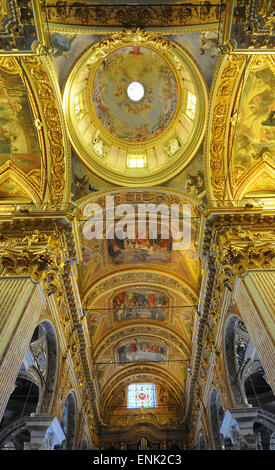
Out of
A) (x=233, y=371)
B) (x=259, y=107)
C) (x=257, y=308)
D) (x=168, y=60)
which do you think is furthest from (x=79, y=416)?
(x=168, y=60)

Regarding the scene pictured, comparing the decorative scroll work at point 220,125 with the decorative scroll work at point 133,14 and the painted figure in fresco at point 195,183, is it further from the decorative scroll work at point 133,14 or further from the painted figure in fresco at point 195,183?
the decorative scroll work at point 133,14

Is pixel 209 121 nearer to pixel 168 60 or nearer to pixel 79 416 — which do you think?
pixel 168 60

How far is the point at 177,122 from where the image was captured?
45.2 ft

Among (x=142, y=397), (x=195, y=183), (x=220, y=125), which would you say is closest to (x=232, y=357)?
(x=195, y=183)

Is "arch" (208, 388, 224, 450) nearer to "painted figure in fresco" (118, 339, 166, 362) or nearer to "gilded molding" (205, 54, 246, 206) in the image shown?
"painted figure in fresco" (118, 339, 166, 362)

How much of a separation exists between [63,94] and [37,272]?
6.64 metres

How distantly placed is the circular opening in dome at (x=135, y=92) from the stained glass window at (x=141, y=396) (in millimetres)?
19238

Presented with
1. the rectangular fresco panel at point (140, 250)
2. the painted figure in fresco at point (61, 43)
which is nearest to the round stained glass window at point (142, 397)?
the rectangular fresco panel at point (140, 250)

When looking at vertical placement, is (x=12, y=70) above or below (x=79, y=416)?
above

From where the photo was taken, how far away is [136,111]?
14859mm

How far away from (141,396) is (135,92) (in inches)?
780

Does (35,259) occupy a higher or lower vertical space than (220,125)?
lower

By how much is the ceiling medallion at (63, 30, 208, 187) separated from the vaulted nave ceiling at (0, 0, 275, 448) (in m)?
0.05

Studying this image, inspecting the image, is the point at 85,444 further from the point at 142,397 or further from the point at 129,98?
the point at 129,98
